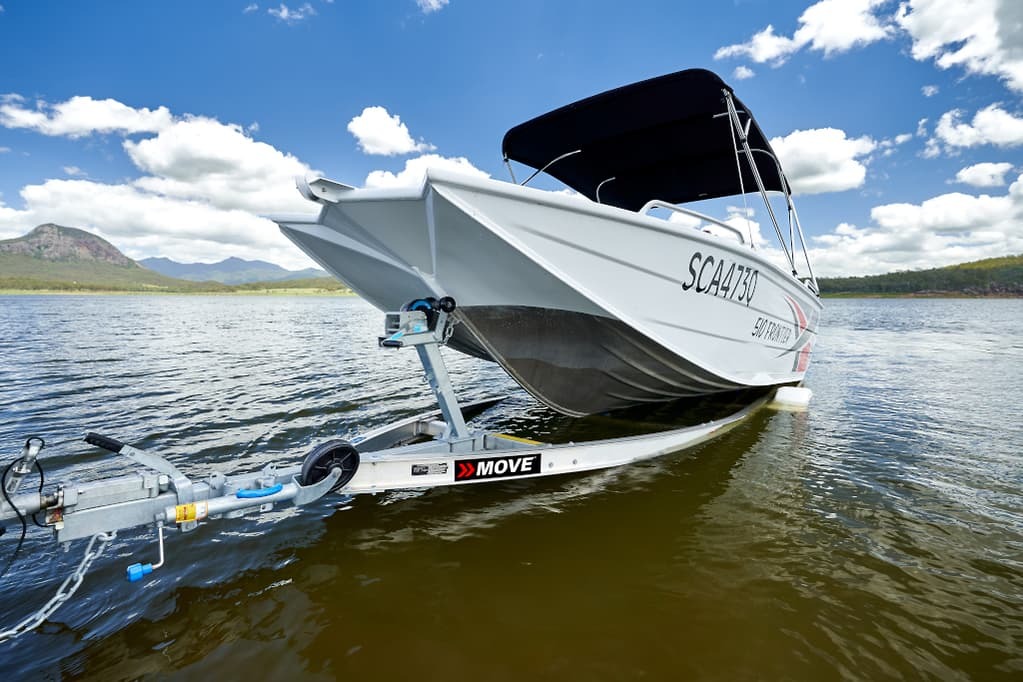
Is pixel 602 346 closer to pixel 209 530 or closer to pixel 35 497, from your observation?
pixel 209 530

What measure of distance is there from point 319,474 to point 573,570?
5.45 feet

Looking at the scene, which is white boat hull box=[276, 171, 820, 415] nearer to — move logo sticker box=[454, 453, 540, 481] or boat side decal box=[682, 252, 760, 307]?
boat side decal box=[682, 252, 760, 307]

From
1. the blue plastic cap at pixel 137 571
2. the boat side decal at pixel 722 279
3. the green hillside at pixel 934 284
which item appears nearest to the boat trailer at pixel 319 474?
the blue plastic cap at pixel 137 571

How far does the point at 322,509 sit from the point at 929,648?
3.80m

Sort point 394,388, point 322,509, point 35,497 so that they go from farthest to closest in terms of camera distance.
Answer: point 394,388 → point 322,509 → point 35,497

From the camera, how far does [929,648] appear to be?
224 cm

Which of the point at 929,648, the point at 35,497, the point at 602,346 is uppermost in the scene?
the point at 602,346

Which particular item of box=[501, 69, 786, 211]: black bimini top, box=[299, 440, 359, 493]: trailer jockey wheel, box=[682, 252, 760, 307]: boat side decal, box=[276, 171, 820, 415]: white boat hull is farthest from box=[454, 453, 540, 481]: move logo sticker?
box=[501, 69, 786, 211]: black bimini top

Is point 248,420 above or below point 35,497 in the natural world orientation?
below

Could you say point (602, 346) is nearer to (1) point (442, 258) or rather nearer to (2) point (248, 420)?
(1) point (442, 258)

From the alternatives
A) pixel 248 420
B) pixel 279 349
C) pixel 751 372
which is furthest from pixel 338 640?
pixel 279 349

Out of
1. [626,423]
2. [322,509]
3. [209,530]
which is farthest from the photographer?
[626,423]

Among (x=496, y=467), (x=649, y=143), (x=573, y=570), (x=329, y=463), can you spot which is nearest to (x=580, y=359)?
(x=496, y=467)

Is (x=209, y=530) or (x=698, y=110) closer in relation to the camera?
(x=209, y=530)
